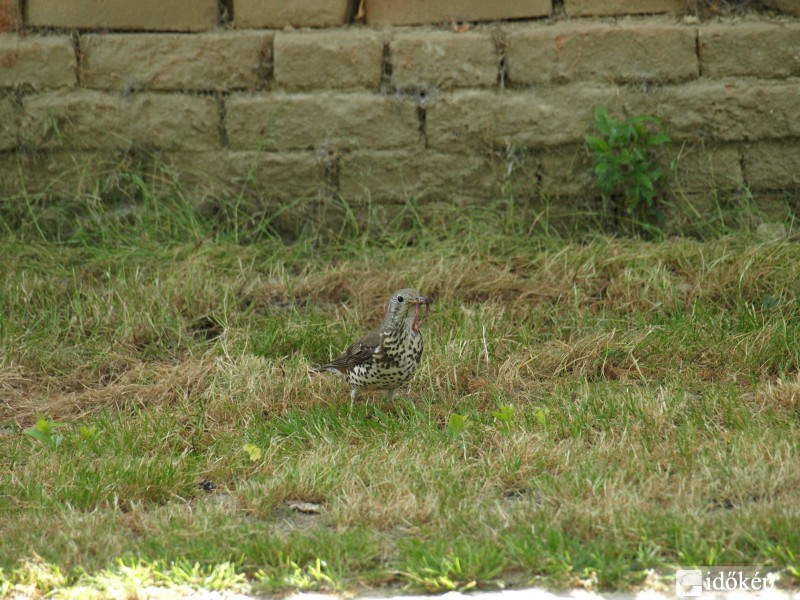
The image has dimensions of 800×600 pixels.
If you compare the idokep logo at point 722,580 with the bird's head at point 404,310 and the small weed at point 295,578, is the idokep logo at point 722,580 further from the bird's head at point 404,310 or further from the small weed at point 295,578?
the bird's head at point 404,310

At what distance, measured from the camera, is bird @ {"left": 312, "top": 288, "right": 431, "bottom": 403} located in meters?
4.91

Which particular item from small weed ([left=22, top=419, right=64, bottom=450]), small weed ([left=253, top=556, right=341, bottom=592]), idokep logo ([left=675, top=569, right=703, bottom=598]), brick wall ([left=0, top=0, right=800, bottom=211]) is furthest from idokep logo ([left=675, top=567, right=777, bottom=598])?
brick wall ([left=0, top=0, right=800, bottom=211])

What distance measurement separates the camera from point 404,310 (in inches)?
198

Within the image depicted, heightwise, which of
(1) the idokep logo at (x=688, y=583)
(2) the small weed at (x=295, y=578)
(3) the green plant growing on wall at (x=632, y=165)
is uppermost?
(3) the green plant growing on wall at (x=632, y=165)

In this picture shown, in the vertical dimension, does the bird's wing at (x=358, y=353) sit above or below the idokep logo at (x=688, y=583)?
above

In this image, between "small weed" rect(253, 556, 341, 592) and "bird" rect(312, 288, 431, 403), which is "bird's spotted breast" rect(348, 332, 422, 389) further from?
"small weed" rect(253, 556, 341, 592)

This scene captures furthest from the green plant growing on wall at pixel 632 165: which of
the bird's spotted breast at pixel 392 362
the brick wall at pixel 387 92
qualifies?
the bird's spotted breast at pixel 392 362

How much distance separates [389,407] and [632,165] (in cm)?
236

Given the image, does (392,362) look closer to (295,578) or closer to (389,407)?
(389,407)

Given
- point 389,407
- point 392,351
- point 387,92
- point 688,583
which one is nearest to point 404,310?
point 392,351

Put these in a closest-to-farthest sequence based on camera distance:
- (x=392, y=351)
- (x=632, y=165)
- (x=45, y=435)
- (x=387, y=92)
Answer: (x=45, y=435) < (x=392, y=351) < (x=632, y=165) < (x=387, y=92)

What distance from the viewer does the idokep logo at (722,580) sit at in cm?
337

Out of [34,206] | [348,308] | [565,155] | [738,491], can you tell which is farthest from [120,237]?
[738,491]

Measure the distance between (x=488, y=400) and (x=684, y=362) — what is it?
1000mm
